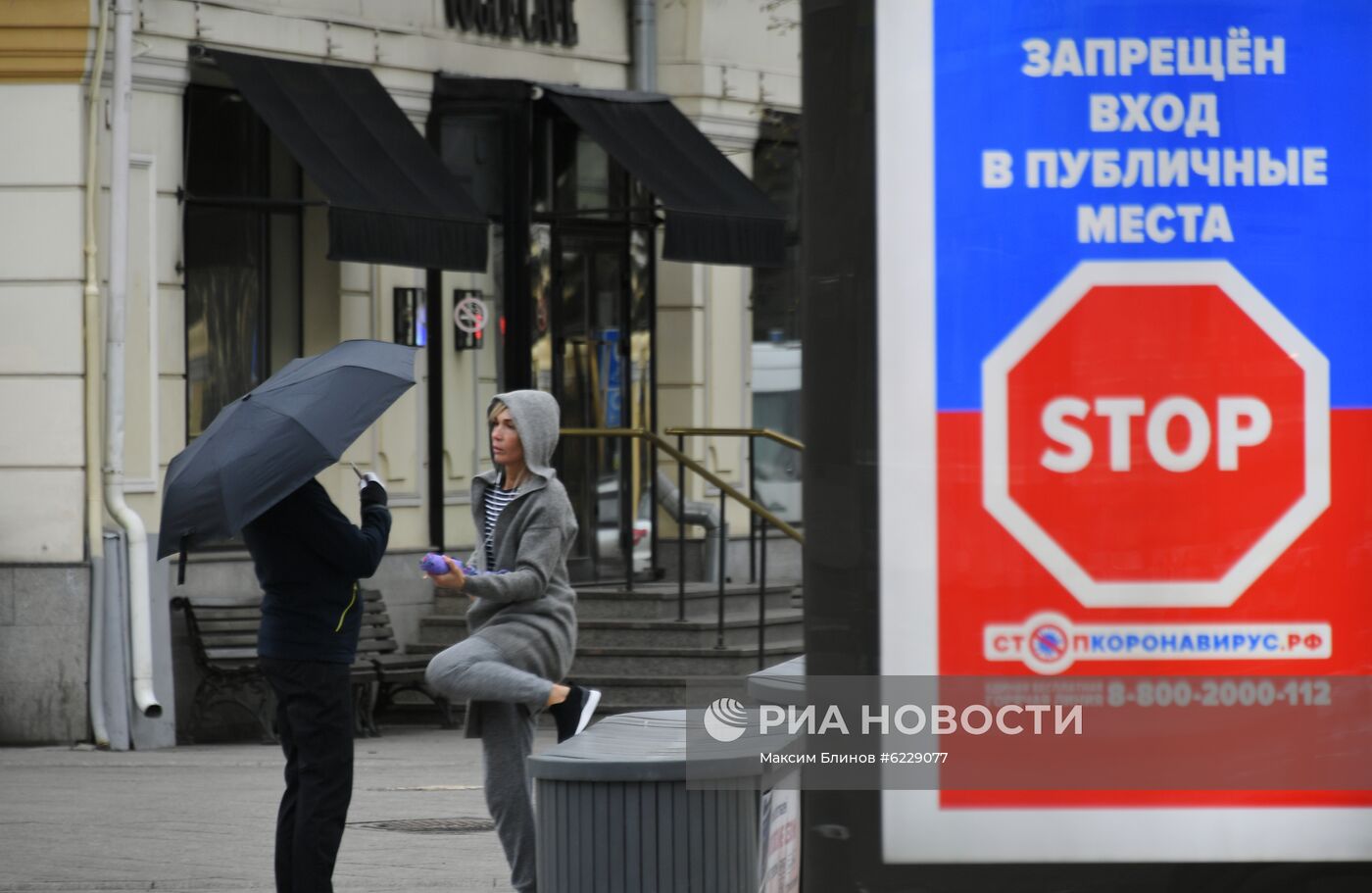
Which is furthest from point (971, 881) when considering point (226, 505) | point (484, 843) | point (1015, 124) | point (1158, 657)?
point (484, 843)

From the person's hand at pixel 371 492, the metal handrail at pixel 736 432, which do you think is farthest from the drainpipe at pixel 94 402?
the person's hand at pixel 371 492

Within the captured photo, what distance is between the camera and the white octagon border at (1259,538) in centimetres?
321

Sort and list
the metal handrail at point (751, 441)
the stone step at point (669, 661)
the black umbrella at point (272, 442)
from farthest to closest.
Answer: the metal handrail at point (751, 441), the stone step at point (669, 661), the black umbrella at point (272, 442)

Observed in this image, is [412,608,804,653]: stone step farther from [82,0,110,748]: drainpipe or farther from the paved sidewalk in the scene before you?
[82,0,110,748]: drainpipe

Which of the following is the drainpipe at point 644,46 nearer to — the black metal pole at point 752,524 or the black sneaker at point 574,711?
the black metal pole at point 752,524

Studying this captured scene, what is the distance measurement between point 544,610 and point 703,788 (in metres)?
3.01

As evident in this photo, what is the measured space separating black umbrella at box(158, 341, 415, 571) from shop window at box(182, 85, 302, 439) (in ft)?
22.4

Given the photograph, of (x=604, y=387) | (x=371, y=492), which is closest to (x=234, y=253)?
(x=604, y=387)

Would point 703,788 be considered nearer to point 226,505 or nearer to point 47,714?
point 226,505

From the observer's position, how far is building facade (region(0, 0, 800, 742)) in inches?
507

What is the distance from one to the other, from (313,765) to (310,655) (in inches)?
13.9

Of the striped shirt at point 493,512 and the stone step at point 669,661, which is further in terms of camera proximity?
the stone step at point 669,661

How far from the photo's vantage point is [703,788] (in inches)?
174

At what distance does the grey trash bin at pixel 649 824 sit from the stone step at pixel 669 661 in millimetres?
9690
